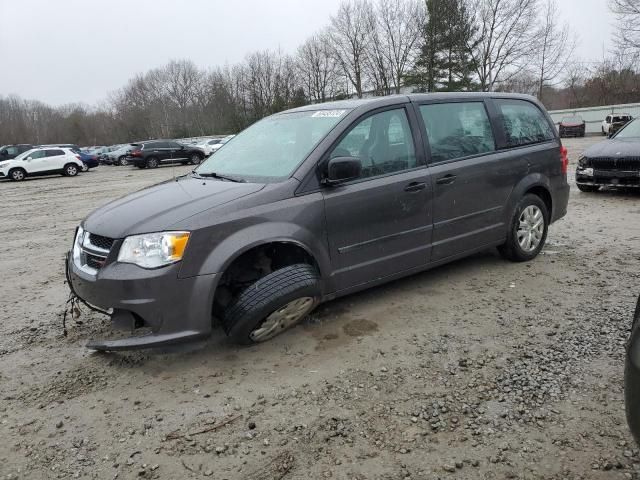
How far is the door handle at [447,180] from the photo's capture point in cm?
420

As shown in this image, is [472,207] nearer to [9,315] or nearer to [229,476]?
[229,476]

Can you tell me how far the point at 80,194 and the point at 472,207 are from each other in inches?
579

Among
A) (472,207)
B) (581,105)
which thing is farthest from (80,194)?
(581,105)

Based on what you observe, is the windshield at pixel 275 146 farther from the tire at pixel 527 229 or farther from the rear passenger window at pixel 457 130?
the tire at pixel 527 229

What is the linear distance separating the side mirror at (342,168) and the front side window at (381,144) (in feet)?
0.69

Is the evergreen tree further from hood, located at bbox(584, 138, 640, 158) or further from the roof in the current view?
the roof

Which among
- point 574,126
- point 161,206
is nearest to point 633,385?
point 161,206

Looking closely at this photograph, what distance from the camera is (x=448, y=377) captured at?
302cm

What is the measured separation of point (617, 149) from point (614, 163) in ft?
0.93

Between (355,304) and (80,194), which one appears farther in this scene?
(80,194)

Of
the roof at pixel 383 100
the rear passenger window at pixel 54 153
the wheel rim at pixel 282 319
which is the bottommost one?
the wheel rim at pixel 282 319

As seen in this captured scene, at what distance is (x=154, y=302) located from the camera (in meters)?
2.98

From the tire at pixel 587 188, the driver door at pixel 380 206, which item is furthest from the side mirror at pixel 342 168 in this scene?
the tire at pixel 587 188

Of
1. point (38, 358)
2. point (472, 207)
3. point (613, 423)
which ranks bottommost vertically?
point (613, 423)
